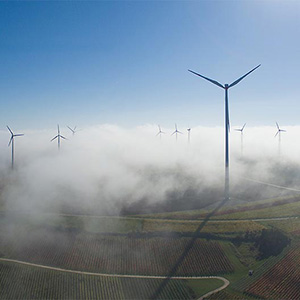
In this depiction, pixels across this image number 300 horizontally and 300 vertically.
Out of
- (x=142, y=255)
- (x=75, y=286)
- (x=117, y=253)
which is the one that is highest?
(x=117, y=253)

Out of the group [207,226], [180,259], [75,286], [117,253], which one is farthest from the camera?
[207,226]

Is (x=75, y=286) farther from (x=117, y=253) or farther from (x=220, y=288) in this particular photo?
(x=220, y=288)

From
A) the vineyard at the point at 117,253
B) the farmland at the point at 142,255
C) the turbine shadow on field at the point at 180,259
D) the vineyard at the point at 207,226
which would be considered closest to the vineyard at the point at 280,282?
the farmland at the point at 142,255

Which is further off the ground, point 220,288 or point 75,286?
point 75,286

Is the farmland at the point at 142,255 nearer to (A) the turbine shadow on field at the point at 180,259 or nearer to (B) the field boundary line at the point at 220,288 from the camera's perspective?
(A) the turbine shadow on field at the point at 180,259

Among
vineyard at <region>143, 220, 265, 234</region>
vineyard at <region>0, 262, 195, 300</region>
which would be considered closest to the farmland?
vineyard at <region>143, 220, 265, 234</region>

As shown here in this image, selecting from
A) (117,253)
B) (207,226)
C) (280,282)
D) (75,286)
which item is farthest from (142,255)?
(280,282)

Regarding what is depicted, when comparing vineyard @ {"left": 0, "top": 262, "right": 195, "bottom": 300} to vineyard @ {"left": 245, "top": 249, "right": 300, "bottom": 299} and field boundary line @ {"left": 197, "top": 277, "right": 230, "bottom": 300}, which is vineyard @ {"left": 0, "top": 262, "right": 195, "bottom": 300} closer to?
field boundary line @ {"left": 197, "top": 277, "right": 230, "bottom": 300}
